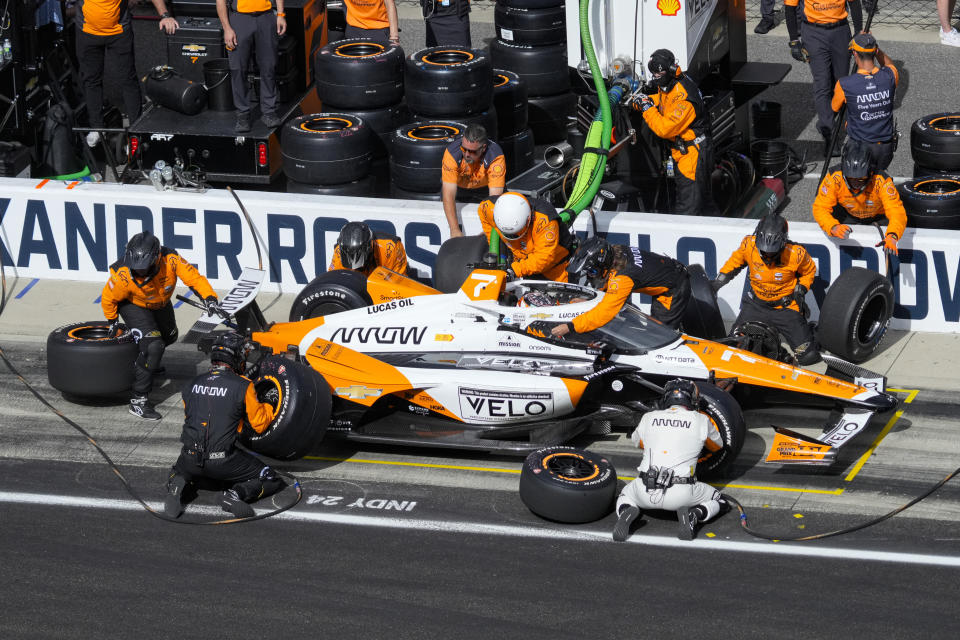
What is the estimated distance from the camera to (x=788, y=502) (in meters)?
11.4

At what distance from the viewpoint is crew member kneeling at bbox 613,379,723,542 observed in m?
10.9

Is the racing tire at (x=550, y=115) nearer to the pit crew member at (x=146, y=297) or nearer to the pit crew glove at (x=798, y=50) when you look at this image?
the pit crew glove at (x=798, y=50)

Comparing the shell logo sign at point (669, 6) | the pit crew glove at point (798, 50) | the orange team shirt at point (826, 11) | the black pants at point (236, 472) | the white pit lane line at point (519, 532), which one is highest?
the shell logo sign at point (669, 6)

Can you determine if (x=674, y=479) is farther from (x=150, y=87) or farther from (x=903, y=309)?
(x=150, y=87)

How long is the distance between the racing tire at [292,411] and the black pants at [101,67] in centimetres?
754

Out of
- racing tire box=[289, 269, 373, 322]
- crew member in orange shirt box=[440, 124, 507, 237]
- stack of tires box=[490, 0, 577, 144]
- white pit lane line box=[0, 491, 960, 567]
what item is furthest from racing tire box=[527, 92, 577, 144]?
white pit lane line box=[0, 491, 960, 567]

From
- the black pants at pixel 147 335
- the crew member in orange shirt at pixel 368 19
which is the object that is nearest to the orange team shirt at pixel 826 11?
the crew member in orange shirt at pixel 368 19

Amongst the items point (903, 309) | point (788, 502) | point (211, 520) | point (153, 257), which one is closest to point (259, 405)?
point (211, 520)

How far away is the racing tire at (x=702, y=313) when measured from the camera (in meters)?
13.4

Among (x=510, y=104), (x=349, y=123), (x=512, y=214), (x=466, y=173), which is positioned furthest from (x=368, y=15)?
(x=512, y=214)

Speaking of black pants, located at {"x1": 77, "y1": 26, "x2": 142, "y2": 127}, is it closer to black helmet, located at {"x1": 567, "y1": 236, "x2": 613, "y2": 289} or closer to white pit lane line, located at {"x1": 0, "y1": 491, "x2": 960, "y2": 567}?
white pit lane line, located at {"x1": 0, "y1": 491, "x2": 960, "y2": 567}

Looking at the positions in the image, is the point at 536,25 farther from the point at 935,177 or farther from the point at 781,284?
the point at 781,284

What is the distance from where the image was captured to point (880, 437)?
1236 cm

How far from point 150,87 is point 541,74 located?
4897mm
